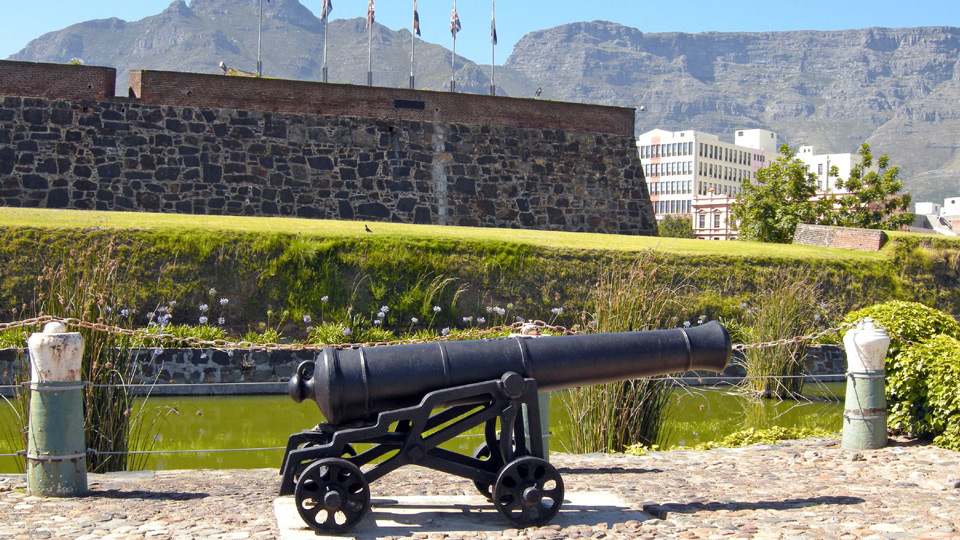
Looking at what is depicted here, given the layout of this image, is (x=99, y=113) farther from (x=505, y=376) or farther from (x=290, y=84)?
(x=505, y=376)

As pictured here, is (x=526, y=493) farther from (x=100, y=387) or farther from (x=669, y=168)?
(x=669, y=168)

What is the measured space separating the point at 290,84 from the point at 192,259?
8351 mm

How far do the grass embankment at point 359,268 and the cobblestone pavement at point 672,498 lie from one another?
243 inches

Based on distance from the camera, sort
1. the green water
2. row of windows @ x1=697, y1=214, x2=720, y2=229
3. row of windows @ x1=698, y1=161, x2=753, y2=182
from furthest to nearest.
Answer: row of windows @ x1=698, y1=161, x2=753, y2=182 < row of windows @ x1=697, y1=214, x2=720, y2=229 < the green water

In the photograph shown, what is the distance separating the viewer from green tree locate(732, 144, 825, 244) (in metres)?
25.6

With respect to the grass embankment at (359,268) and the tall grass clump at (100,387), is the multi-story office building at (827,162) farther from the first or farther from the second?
the tall grass clump at (100,387)

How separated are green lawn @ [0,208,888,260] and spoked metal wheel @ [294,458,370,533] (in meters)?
9.22

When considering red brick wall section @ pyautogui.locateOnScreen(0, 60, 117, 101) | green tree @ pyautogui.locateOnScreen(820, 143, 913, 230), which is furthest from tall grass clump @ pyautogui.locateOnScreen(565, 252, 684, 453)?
green tree @ pyautogui.locateOnScreen(820, 143, 913, 230)

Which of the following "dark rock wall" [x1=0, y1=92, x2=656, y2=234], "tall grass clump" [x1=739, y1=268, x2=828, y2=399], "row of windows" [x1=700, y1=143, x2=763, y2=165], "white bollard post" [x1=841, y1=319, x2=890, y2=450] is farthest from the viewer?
"row of windows" [x1=700, y1=143, x2=763, y2=165]

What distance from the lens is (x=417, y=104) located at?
73.4ft

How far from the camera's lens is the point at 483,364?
4863 millimetres

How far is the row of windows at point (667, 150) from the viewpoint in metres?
116

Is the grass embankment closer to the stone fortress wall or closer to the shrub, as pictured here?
the stone fortress wall

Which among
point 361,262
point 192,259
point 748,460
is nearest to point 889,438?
point 748,460
